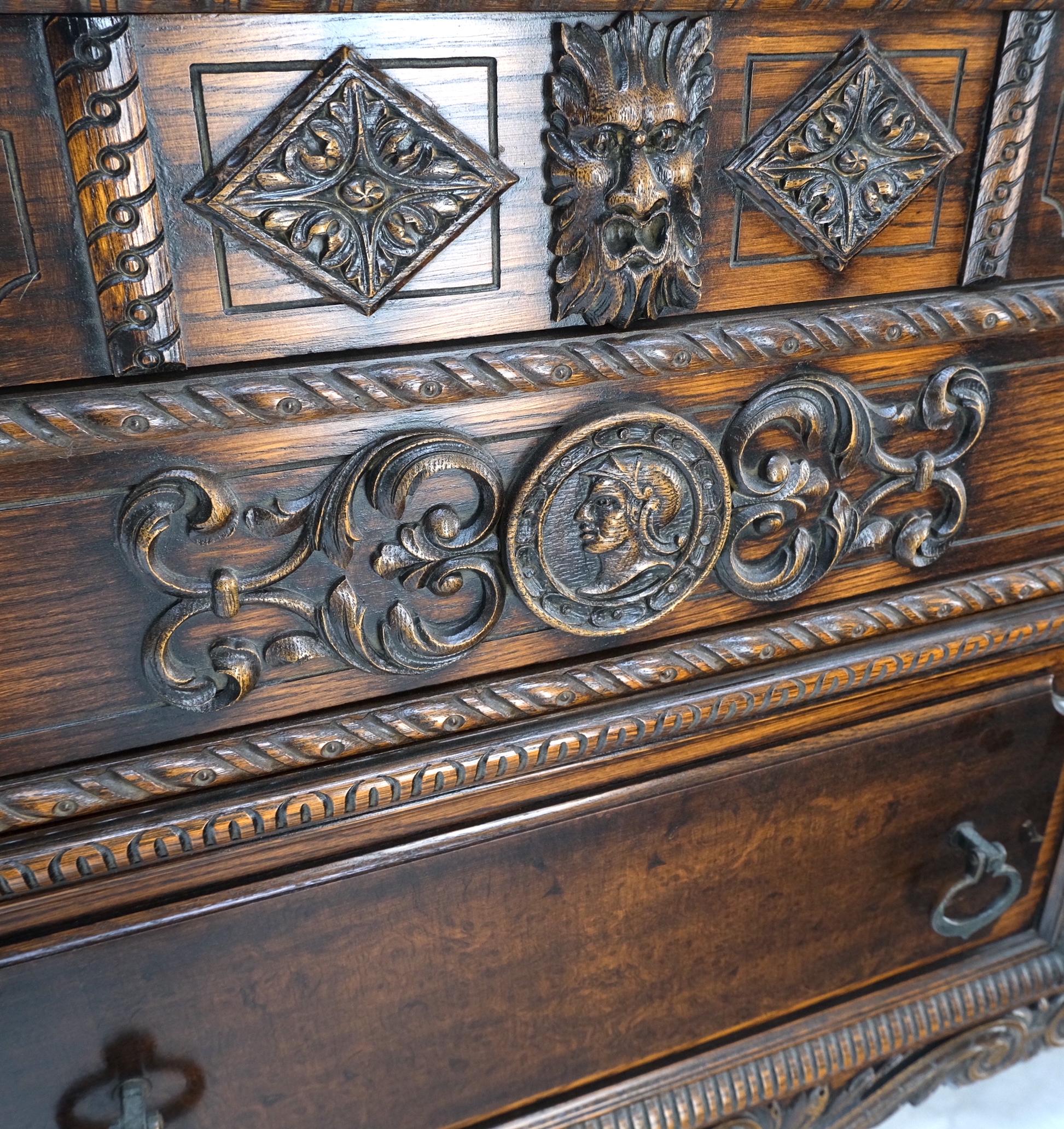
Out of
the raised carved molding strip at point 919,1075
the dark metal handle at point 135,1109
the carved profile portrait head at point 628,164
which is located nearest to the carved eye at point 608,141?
the carved profile portrait head at point 628,164

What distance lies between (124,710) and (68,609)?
0.06m

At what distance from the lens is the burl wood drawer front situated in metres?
0.59

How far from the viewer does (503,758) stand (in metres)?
0.60

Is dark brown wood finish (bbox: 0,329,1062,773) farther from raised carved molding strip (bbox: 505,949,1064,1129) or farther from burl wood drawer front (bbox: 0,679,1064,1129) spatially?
raised carved molding strip (bbox: 505,949,1064,1129)

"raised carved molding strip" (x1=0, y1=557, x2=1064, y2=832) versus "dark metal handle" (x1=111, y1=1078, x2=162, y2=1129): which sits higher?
"raised carved molding strip" (x1=0, y1=557, x2=1064, y2=832)

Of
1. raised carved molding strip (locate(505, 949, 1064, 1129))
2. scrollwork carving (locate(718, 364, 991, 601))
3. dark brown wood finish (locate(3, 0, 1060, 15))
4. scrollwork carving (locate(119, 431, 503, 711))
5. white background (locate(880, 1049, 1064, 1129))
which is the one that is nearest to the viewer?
dark brown wood finish (locate(3, 0, 1060, 15))

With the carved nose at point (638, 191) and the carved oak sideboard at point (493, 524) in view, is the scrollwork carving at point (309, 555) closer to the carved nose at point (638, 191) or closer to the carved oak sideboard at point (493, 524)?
the carved oak sideboard at point (493, 524)

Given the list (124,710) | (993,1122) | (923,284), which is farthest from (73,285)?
(993,1122)

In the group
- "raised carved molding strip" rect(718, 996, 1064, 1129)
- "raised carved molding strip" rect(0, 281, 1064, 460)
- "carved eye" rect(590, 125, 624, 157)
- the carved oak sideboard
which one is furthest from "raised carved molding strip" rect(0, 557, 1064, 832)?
"raised carved molding strip" rect(718, 996, 1064, 1129)

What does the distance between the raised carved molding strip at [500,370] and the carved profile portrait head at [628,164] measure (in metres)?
0.02

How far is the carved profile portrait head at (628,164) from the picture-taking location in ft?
1.57

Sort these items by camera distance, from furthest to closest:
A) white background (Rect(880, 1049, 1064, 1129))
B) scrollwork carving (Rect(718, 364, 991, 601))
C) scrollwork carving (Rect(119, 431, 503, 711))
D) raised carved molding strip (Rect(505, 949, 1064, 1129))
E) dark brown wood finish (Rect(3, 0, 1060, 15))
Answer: white background (Rect(880, 1049, 1064, 1129)) < raised carved molding strip (Rect(505, 949, 1064, 1129)) < scrollwork carving (Rect(718, 364, 991, 601)) < scrollwork carving (Rect(119, 431, 503, 711)) < dark brown wood finish (Rect(3, 0, 1060, 15))

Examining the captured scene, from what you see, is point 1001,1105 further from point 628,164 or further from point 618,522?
point 628,164

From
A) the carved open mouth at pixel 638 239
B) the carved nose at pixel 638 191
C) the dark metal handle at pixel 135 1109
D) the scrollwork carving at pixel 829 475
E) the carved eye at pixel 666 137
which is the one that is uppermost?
the carved eye at pixel 666 137
